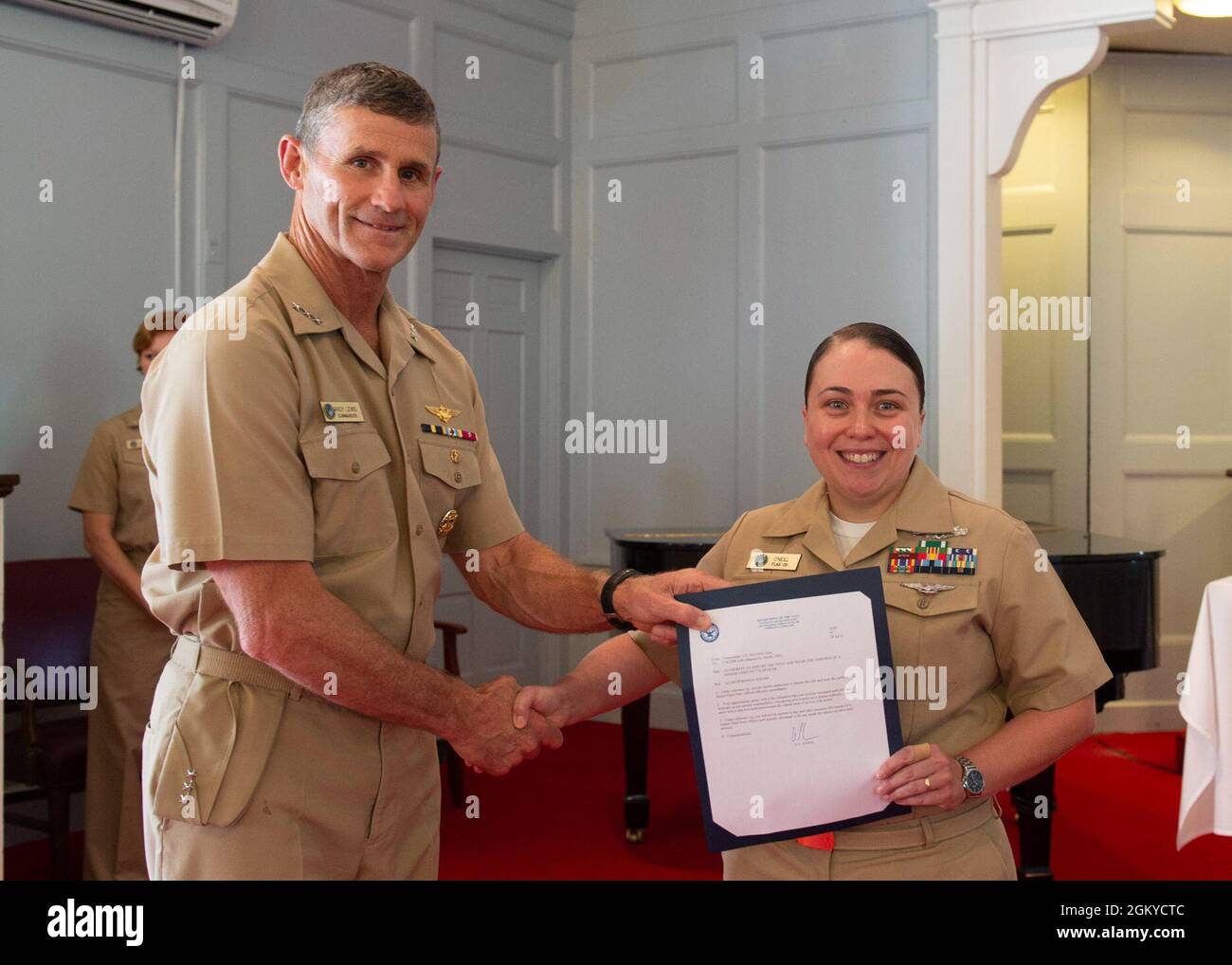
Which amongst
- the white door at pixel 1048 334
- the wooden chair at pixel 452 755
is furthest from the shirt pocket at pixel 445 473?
the white door at pixel 1048 334

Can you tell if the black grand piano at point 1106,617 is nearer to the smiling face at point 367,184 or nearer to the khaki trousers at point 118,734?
the khaki trousers at point 118,734

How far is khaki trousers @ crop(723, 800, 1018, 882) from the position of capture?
5.81ft

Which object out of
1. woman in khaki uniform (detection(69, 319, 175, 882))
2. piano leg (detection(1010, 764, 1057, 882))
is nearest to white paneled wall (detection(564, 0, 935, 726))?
piano leg (detection(1010, 764, 1057, 882))

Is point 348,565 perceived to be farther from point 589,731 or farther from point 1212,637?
point 589,731

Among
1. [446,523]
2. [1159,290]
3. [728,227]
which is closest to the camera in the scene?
[446,523]

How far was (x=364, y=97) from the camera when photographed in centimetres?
185

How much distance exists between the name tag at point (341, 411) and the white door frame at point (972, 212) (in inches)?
161

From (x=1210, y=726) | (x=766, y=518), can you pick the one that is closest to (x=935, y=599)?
(x=766, y=518)

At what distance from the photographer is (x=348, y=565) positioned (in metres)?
1.85

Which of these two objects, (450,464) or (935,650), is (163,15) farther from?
(935,650)

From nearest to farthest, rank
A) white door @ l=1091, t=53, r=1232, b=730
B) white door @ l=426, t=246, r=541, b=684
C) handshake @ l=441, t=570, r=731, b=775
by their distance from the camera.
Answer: handshake @ l=441, t=570, r=731, b=775
white door @ l=426, t=246, r=541, b=684
white door @ l=1091, t=53, r=1232, b=730

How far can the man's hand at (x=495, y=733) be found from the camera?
1.98 meters

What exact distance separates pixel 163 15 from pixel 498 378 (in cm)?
243

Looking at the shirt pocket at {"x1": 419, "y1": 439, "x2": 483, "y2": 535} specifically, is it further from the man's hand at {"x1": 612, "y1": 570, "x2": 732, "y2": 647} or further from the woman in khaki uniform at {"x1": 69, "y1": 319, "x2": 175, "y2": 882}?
the woman in khaki uniform at {"x1": 69, "y1": 319, "x2": 175, "y2": 882}
